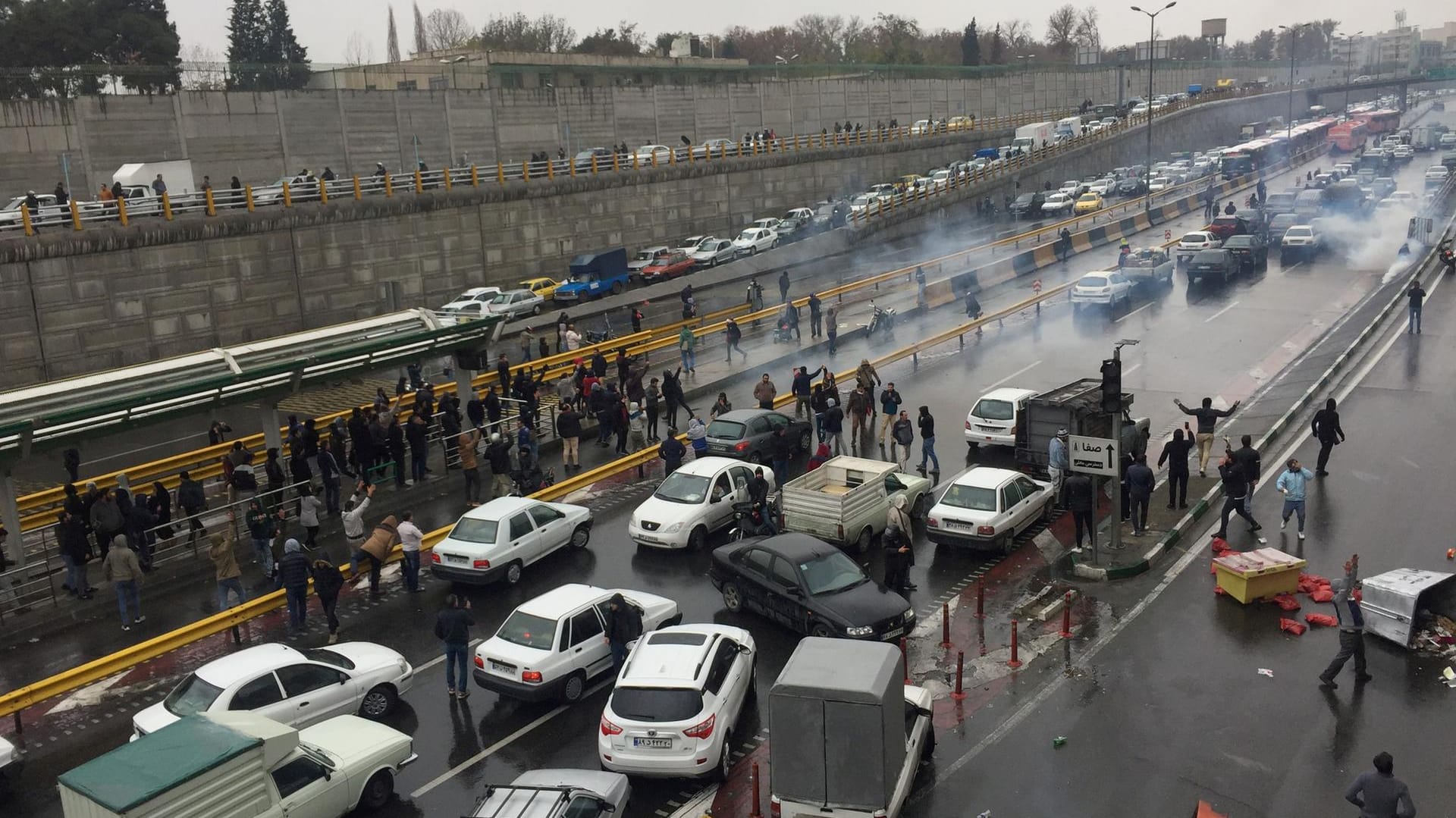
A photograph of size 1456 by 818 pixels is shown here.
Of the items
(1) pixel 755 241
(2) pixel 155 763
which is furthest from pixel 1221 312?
(2) pixel 155 763

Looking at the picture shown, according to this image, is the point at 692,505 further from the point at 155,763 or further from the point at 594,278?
the point at 594,278

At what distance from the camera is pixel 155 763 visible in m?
10.0

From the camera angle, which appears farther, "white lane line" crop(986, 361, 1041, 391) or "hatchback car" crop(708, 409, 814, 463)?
"white lane line" crop(986, 361, 1041, 391)

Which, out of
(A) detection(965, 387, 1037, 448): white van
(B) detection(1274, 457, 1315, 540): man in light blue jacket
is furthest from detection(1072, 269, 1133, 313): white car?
(B) detection(1274, 457, 1315, 540): man in light blue jacket

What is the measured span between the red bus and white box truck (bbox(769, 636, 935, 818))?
325 feet

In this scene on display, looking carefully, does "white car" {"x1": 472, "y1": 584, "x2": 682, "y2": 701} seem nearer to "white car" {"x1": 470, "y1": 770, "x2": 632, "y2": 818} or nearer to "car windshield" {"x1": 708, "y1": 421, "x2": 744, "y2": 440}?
"white car" {"x1": 470, "y1": 770, "x2": 632, "y2": 818}

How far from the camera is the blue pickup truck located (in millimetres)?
42938

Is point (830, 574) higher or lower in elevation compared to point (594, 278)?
lower

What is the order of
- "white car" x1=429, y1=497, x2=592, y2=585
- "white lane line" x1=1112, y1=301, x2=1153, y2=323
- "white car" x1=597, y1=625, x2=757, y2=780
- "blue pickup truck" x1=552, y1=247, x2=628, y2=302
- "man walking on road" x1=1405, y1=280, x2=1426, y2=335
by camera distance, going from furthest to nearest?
"blue pickup truck" x1=552, y1=247, x2=628, y2=302
"white lane line" x1=1112, y1=301, x2=1153, y2=323
"man walking on road" x1=1405, y1=280, x2=1426, y2=335
"white car" x1=429, y1=497, x2=592, y2=585
"white car" x1=597, y1=625, x2=757, y2=780

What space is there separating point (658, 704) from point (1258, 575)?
8760mm

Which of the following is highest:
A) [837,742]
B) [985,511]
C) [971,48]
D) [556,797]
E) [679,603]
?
[971,48]

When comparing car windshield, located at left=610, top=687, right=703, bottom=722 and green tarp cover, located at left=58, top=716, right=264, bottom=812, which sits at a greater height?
green tarp cover, located at left=58, top=716, right=264, bottom=812

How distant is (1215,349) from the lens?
33250 mm

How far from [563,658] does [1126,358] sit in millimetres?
23466
